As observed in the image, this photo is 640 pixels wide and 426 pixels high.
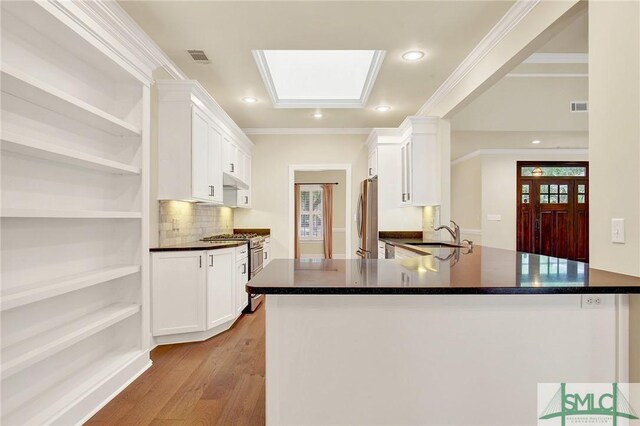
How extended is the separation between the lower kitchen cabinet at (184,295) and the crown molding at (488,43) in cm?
298

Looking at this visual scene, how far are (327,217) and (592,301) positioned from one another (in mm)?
7752

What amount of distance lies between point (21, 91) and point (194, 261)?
181 cm

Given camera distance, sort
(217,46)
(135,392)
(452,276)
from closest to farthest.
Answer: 1. (452,276)
2. (135,392)
3. (217,46)

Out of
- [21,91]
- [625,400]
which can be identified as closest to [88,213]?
[21,91]

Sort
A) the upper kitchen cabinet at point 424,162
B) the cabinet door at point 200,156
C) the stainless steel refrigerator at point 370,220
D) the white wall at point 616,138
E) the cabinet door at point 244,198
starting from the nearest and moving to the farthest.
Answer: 1. the white wall at point 616,138
2. the cabinet door at point 200,156
3. the upper kitchen cabinet at point 424,162
4. the stainless steel refrigerator at point 370,220
5. the cabinet door at point 244,198

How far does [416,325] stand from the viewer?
1451 mm

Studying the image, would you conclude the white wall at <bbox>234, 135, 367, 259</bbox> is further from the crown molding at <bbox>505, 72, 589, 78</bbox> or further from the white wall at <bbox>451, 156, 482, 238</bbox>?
the white wall at <bbox>451, 156, 482, 238</bbox>

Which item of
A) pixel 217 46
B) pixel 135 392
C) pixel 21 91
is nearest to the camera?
pixel 21 91

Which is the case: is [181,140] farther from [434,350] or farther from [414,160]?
[434,350]

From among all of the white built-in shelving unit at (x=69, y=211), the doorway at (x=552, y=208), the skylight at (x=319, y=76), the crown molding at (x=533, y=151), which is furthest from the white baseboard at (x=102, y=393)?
the doorway at (x=552, y=208)

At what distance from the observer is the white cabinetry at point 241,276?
3.81 m

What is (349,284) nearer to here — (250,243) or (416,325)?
(416,325)

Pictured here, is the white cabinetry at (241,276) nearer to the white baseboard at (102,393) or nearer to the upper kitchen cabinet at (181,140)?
the upper kitchen cabinet at (181,140)

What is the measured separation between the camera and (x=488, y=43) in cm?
279
